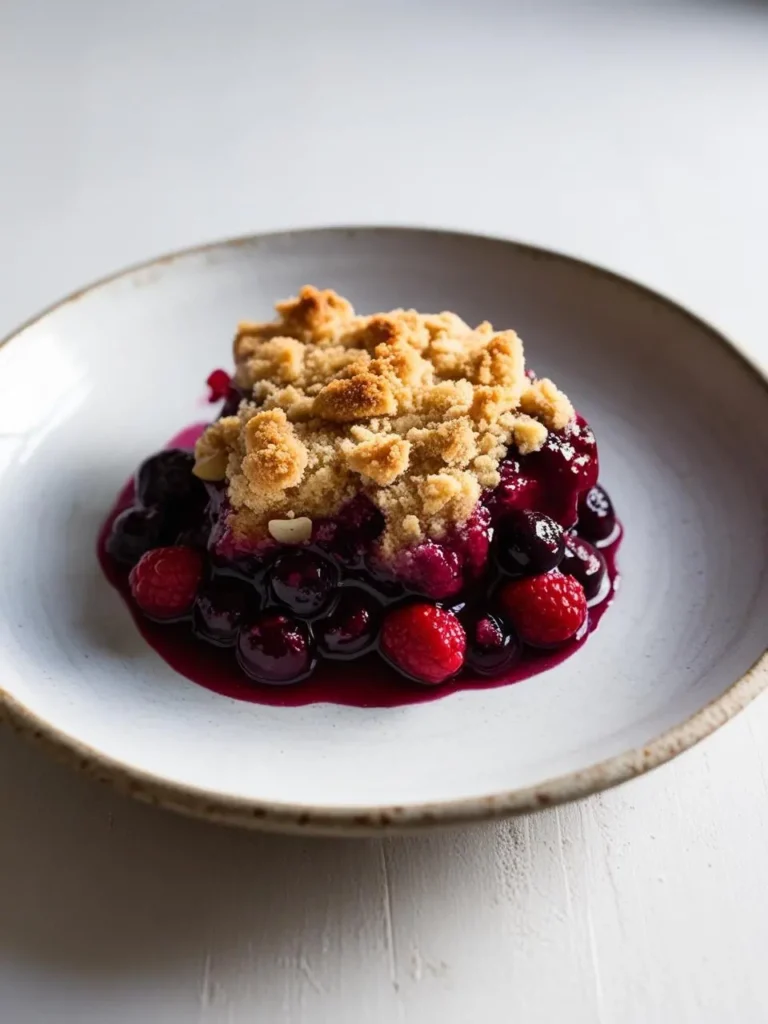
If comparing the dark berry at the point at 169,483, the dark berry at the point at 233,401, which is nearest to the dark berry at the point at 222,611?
the dark berry at the point at 169,483

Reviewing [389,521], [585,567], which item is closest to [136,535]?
[389,521]

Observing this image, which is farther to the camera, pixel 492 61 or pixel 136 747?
pixel 492 61

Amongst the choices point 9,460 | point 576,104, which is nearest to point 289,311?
point 9,460

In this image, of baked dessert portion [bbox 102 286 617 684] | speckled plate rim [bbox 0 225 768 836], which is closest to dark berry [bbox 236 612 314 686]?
baked dessert portion [bbox 102 286 617 684]

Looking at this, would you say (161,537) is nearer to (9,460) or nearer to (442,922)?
(9,460)

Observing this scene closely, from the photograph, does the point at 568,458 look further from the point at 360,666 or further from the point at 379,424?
the point at 360,666

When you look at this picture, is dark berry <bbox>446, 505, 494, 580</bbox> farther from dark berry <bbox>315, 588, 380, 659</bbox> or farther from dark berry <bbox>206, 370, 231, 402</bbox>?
dark berry <bbox>206, 370, 231, 402</bbox>

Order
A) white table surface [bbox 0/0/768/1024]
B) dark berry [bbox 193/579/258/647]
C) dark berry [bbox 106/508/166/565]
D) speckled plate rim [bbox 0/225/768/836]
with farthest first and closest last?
dark berry [bbox 106/508/166/565]
dark berry [bbox 193/579/258/647]
white table surface [bbox 0/0/768/1024]
speckled plate rim [bbox 0/225/768/836]
